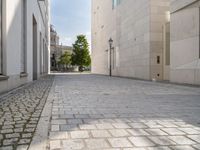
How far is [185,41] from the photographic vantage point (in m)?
14.5

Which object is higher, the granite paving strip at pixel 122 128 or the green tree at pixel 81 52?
the green tree at pixel 81 52

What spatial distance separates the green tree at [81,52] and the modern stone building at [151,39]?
93.8ft

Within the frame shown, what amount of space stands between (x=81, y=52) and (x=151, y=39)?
44935mm

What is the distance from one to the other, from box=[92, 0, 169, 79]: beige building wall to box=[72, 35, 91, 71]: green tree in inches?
1128

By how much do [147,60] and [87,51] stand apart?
44.6 metres

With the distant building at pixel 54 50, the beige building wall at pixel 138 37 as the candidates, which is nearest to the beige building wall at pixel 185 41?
the beige building wall at pixel 138 37

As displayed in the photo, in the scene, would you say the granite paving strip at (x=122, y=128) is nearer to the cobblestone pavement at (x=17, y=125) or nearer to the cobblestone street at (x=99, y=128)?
the cobblestone street at (x=99, y=128)

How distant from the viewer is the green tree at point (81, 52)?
64188 mm

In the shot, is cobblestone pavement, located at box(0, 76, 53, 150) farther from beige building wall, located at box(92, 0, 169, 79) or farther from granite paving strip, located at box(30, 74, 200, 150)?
beige building wall, located at box(92, 0, 169, 79)

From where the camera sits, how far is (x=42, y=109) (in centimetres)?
615

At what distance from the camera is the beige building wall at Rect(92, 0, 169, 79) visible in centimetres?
2009

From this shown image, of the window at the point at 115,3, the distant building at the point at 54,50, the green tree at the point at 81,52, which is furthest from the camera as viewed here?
the distant building at the point at 54,50

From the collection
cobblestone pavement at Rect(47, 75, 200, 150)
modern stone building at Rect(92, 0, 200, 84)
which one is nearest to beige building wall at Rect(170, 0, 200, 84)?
modern stone building at Rect(92, 0, 200, 84)

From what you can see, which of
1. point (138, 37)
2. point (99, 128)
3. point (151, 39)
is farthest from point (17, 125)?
point (138, 37)
